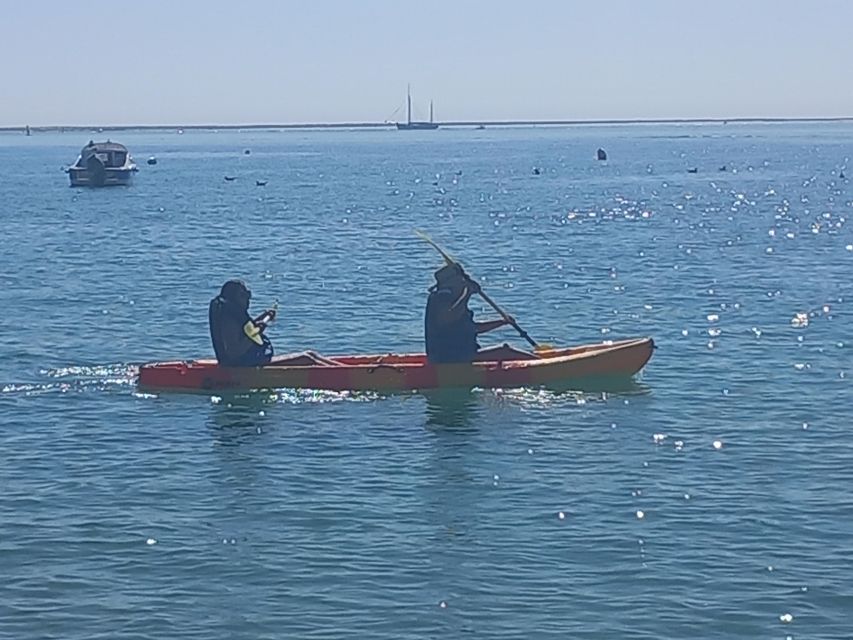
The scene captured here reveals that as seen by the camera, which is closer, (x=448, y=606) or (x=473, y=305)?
(x=448, y=606)

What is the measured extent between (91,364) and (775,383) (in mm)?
11760

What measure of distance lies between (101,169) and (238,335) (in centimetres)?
7297

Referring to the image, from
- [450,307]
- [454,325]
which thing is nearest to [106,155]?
[454,325]

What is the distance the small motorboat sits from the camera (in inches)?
3693

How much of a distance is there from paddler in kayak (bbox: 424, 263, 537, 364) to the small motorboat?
73333 millimetres

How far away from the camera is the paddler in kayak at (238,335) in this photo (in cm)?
2303

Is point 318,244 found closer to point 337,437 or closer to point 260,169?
point 337,437

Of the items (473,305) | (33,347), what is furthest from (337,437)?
(473,305)

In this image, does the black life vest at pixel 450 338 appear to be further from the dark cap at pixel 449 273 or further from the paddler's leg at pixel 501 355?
the dark cap at pixel 449 273

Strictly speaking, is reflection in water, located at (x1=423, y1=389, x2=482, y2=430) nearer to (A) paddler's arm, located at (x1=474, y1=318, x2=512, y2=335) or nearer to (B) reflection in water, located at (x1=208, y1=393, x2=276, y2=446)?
→ (A) paddler's arm, located at (x1=474, y1=318, x2=512, y2=335)

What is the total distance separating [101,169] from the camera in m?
93.8

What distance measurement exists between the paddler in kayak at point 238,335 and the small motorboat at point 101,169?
72.4 metres

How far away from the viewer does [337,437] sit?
20641 millimetres

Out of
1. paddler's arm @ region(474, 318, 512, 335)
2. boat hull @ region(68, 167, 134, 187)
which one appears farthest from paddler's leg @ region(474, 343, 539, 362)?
boat hull @ region(68, 167, 134, 187)
